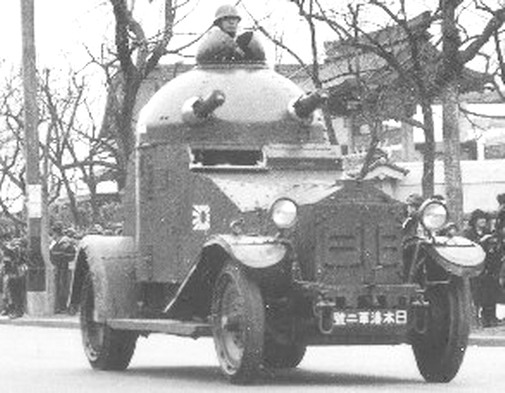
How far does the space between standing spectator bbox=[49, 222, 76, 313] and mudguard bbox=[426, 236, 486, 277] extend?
1846cm

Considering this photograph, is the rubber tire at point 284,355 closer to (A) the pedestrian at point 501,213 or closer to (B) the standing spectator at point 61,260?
(A) the pedestrian at point 501,213

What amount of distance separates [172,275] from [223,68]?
218 centimetres

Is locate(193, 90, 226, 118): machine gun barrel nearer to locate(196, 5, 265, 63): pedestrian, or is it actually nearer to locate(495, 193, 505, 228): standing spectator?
locate(196, 5, 265, 63): pedestrian

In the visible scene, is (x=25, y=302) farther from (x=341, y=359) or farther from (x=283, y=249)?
(x=283, y=249)

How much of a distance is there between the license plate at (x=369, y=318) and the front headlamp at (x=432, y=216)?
86 cm

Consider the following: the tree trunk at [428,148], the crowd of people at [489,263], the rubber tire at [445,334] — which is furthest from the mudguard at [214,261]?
the tree trunk at [428,148]

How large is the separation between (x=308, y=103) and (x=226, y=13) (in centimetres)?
139

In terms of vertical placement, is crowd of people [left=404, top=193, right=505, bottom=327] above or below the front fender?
below

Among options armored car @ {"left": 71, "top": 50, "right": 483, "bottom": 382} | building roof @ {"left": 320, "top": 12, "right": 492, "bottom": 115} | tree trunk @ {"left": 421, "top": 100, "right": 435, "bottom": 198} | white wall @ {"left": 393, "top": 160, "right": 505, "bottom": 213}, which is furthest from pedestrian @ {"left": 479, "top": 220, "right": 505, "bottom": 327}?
white wall @ {"left": 393, "top": 160, "right": 505, "bottom": 213}

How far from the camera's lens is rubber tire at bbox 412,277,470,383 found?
47.9 feet

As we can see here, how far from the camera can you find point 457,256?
14445 mm

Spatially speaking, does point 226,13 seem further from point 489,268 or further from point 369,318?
point 489,268

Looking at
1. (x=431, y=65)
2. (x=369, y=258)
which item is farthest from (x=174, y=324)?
(x=431, y=65)

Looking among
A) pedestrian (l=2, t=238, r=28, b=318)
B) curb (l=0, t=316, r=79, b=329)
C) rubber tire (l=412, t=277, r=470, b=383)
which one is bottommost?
curb (l=0, t=316, r=79, b=329)
